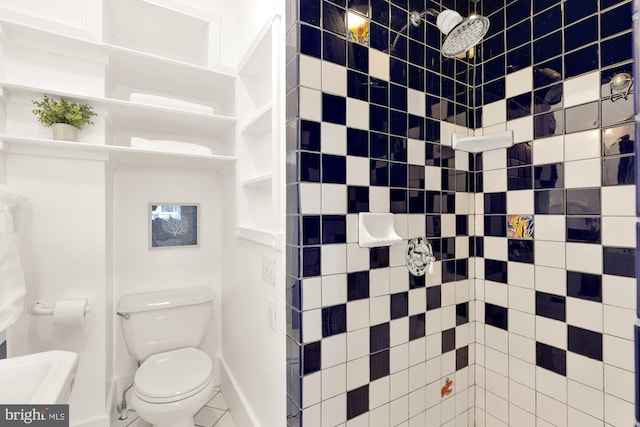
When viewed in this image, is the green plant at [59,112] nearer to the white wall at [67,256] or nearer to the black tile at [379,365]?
the white wall at [67,256]

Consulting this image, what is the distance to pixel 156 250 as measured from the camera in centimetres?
194

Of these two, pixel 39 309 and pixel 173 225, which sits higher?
pixel 173 225

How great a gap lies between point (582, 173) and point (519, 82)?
1.66ft

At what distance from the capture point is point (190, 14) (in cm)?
167

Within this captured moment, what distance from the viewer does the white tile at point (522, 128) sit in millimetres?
1299

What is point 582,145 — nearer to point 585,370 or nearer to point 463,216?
point 463,216

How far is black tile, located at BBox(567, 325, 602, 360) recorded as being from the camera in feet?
3.61

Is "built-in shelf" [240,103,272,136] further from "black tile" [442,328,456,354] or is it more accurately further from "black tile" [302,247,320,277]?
"black tile" [442,328,456,354]

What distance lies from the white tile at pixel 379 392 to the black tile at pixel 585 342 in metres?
0.76

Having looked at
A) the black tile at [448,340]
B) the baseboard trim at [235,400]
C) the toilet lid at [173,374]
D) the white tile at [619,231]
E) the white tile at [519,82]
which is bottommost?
the baseboard trim at [235,400]

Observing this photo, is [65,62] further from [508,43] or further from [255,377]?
[508,43]

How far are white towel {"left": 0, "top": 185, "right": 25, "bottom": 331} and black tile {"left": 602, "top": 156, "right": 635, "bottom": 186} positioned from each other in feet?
7.51

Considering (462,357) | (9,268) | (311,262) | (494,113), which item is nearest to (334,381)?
(311,262)

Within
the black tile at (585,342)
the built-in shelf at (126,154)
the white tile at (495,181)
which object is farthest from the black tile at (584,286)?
the built-in shelf at (126,154)
